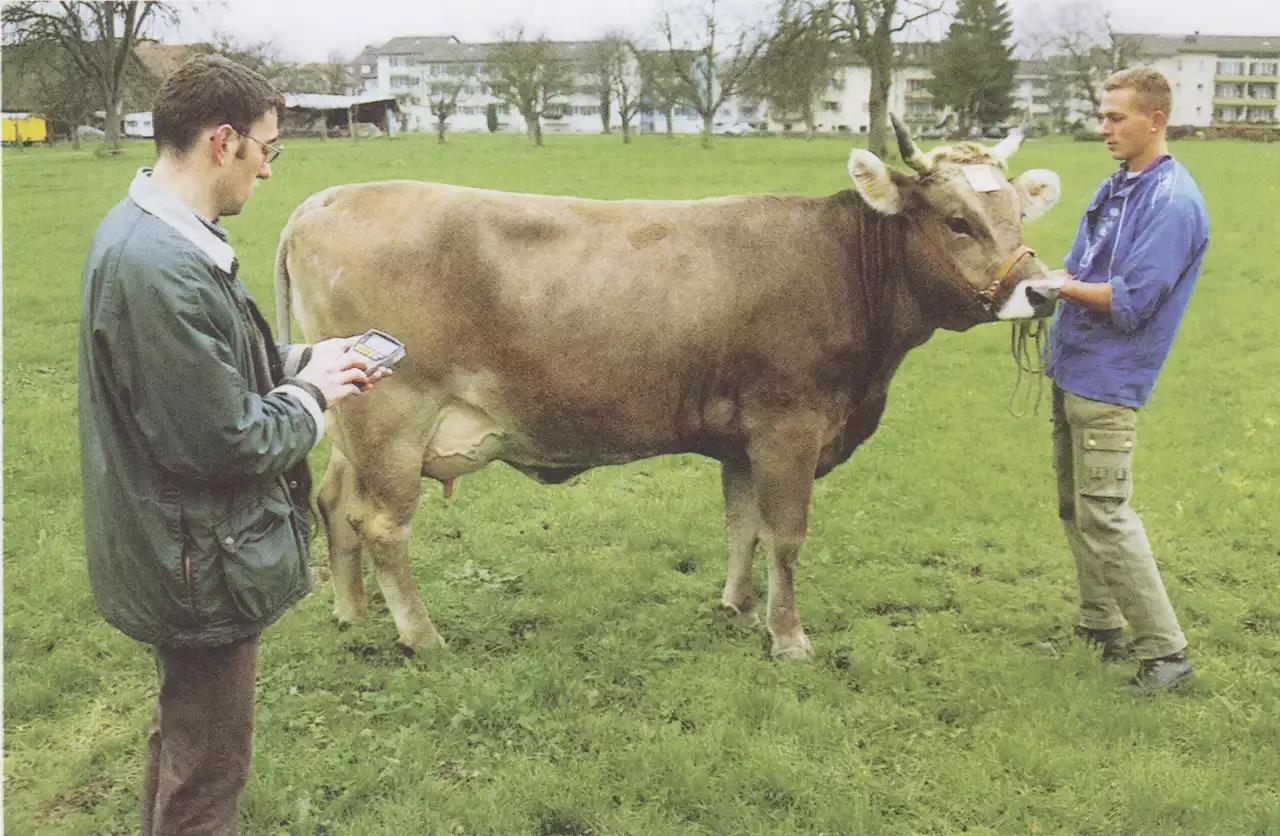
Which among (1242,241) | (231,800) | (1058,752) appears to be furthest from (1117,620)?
(1242,241)

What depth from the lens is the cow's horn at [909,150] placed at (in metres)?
4.55

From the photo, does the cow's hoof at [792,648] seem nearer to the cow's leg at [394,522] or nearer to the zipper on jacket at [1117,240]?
the cow's leg at [394,522]

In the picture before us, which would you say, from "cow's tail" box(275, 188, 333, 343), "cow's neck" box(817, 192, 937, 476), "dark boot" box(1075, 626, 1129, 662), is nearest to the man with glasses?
"cow's tail" box(275, 188, 333, 343)

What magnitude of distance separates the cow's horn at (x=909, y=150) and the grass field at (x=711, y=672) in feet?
8.01

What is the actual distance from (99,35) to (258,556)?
5294 cm

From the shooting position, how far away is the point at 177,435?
8.34 ft

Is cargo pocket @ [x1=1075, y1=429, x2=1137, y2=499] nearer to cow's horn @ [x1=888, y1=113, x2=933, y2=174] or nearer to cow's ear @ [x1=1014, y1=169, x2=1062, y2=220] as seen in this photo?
cow's ear @ [x1=1014, y1=169, x2=1062, y2=220]

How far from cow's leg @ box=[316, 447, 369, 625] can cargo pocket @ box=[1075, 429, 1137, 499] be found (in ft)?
12.1

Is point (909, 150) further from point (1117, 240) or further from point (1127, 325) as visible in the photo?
point (1127, 325)

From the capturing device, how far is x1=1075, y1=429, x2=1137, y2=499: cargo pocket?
185 inches

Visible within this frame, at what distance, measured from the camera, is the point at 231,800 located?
118 inches

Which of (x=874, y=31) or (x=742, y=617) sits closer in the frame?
(x=742, y=617)

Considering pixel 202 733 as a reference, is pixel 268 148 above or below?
above

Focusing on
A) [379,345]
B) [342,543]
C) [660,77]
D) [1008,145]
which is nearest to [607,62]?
[660,77]
